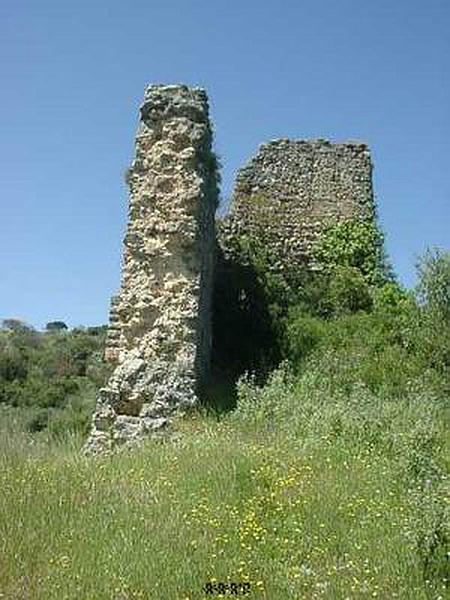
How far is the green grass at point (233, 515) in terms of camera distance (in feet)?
19.0

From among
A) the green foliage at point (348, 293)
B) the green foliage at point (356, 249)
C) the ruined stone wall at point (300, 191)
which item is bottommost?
the green foliage at point (348, 293)

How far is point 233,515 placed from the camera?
275 inches

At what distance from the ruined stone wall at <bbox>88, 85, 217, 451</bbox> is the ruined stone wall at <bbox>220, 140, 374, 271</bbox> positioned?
4.07 metres

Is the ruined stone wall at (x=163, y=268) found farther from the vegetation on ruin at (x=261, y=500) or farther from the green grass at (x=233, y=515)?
the green grass at (x=233, y=515)

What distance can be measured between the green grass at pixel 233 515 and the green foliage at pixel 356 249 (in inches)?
315

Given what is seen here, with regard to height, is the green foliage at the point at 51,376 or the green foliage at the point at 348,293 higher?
the green foliage at the point at 348,293

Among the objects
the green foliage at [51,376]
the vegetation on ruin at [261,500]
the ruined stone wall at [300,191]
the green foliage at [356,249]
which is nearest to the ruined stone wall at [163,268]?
the vegetation on ruin at [261,500]

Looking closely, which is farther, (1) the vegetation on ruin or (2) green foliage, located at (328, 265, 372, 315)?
Answer: (2) green foliage, located at (328, 265, 372, 315)

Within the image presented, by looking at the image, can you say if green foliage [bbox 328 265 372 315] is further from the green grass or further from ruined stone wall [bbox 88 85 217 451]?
the green grass

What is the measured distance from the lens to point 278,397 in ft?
39.2

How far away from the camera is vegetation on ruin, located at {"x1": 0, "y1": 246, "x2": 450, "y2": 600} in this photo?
229 inches

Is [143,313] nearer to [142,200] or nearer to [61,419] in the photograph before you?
[142,200]

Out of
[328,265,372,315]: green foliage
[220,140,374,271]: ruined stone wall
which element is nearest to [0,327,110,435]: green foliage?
[220,140,374,271]: ruined stone wall

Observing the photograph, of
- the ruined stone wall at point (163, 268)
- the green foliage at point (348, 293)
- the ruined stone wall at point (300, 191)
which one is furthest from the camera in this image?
the ruined stone wall at point (300, 191)
